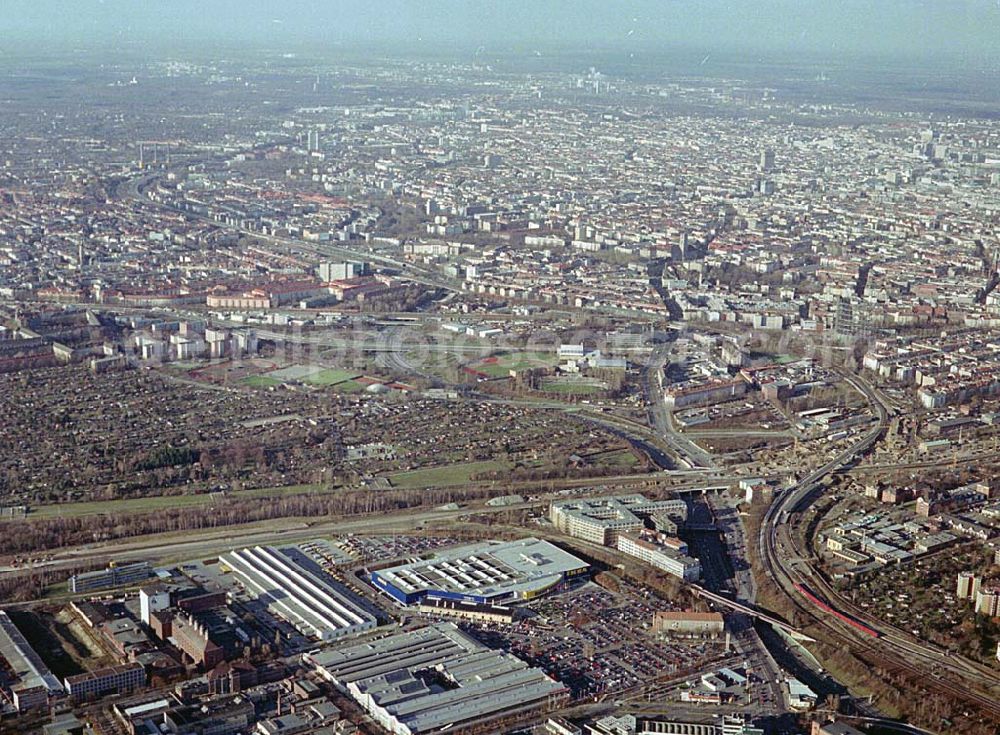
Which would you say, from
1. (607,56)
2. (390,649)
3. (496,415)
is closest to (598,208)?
(496,415)

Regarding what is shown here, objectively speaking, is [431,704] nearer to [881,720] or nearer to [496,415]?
[881,720]

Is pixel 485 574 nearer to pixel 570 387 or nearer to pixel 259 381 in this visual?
pixel 570 387

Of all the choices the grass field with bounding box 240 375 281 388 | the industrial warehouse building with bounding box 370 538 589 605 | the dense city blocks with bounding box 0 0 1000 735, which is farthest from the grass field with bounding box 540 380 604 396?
the industrial warehouse building with bounding box 370 538 589 605

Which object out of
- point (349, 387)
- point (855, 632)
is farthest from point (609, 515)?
point (349, 387)

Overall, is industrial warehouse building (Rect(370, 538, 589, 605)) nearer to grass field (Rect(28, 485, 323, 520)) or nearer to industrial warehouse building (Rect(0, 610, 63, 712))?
grass field (Rect(28, 485, 323, 520))

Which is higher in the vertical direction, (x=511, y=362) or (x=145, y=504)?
(x=511, y=362)

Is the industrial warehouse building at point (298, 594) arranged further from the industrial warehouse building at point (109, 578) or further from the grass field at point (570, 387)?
the grass field at point (570, 387)

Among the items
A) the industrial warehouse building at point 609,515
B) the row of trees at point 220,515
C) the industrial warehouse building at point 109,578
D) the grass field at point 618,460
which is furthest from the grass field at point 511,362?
the industrial warehouse building at point 109,578
